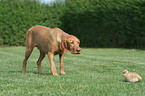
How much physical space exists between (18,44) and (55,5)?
6.85 metres

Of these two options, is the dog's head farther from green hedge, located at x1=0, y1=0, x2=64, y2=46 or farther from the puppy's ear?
green hedge, located at x1=0, y1=0, x2=64, y2=46

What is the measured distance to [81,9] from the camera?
24094 millimetres

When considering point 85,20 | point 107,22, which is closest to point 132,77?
point 107,22

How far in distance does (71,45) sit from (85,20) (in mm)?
18323

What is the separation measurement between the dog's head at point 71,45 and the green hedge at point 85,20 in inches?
539

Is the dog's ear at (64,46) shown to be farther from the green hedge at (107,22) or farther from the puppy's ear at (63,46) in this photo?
the green hedge at (107,22)

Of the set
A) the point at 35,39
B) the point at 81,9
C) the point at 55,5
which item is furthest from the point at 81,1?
the point at 35,39

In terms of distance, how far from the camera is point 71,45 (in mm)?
6309

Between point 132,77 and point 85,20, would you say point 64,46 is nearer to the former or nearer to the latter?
point 132,77

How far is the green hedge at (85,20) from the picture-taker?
64.7 ft

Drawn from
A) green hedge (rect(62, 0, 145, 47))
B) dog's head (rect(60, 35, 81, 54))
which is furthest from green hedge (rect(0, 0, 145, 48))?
dog's head (rect(60, 35, 81, 54))

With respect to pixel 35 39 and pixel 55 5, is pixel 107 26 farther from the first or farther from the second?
pixel 35 39

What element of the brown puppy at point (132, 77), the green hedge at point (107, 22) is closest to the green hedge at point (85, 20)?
the green hedge at point (107, 22)

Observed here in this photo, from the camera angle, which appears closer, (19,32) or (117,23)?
(117,23)
